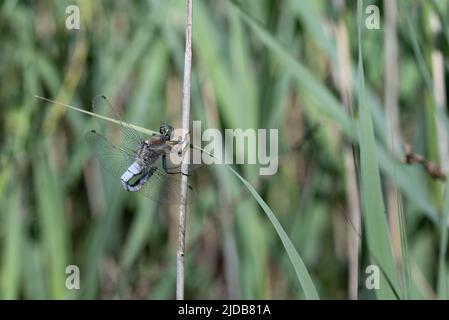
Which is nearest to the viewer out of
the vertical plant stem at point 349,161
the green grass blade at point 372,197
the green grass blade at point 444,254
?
the green grass blade at point 372,197

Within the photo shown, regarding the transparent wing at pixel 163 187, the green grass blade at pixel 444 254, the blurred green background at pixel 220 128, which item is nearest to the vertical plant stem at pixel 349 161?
the blurred green background at pixel 220 128

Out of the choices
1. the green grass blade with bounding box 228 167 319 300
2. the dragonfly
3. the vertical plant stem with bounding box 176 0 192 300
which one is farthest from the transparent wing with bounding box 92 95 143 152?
the green grass blade with bounding box 228 167 319 300

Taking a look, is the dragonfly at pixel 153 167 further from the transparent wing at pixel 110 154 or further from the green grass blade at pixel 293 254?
the green grass blade at pixel 293 254

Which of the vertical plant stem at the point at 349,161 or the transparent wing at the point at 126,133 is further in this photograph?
the vertical plant stem at the point at 349,161

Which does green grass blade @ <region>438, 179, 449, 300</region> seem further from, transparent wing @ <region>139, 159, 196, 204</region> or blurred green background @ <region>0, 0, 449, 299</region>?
transparent wing @ <region>139, 159, 196, 204</region>

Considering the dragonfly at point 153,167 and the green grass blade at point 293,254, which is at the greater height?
the dragonfly at point 153,167

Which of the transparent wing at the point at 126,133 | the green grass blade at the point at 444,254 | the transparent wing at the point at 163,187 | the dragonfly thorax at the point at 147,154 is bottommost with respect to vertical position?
the green grass blade at the point at 444,254

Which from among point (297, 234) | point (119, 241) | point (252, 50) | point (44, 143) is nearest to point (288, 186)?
point (297, 234)
